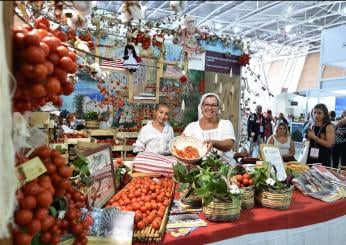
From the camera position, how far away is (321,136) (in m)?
4.29

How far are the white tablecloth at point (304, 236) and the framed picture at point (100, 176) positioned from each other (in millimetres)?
667

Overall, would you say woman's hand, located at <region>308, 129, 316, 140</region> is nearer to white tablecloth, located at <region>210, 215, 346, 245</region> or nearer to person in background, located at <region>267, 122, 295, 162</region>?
person in background, located at <region>267, 122, 295, 162</region>

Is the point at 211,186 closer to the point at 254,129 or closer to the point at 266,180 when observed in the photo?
the point at 266,180

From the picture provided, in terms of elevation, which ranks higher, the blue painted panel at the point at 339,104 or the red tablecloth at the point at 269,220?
the blue painted panel at the point at 339,104

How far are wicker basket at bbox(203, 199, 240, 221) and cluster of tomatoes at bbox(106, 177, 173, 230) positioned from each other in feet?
0.80

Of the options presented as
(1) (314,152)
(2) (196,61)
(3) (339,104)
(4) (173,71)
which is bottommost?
(1) (314,152)

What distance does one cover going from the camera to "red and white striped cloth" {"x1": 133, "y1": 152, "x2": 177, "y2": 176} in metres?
2.66

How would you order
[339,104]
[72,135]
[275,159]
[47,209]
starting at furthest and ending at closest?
[339,104]
[72,135]
[275,159]
[47,209]

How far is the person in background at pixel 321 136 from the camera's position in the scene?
4215 mm

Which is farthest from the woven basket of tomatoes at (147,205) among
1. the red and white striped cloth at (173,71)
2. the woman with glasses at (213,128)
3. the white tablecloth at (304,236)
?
the red and white striped cloth at (173,71)

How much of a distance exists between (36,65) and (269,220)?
160 centimetres

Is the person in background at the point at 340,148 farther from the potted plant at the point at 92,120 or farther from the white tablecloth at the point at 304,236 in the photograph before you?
the potted plant at the point at 92,120

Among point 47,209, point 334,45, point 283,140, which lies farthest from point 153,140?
point 334,45

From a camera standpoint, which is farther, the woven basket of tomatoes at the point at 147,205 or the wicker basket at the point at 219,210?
the wicker basket at the point at 219,210
